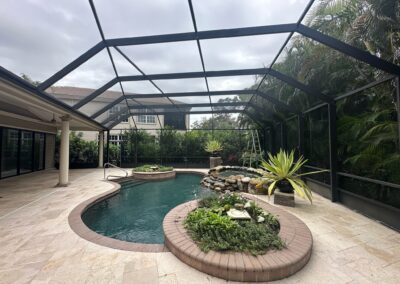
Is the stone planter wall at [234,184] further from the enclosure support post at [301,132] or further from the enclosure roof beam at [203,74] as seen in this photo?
the enclosure roof beam at [203,74]

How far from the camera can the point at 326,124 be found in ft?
20.5

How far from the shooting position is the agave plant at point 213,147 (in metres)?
13.8

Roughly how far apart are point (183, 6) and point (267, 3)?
1.72 m

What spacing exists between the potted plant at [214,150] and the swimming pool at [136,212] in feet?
16.3

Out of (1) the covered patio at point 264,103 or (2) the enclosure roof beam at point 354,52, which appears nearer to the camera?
(1) the covered patio at point 264,103

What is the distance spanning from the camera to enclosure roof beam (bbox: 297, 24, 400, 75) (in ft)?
11.8

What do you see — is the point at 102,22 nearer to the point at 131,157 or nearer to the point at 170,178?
the point at 170,178

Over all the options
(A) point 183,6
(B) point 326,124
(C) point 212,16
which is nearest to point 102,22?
(A) point 183,6

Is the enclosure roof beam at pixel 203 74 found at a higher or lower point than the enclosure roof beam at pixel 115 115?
higher

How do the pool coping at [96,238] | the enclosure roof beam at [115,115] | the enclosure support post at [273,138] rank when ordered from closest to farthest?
the pool coping at [96,238] → the enclosure support post at [273,138] → the enclosure roof beam at [115,115]

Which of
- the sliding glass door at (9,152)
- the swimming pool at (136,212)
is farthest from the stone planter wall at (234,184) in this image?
the sliding glass door at (9,152)

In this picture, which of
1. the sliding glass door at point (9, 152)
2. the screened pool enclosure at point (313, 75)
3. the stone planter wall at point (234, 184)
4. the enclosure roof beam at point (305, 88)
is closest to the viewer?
the screened pool enclosure at point (313, 75)

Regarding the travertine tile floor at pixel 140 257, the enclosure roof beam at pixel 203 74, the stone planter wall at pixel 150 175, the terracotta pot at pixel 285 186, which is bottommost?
the travertine tile floor at pixel 140 257

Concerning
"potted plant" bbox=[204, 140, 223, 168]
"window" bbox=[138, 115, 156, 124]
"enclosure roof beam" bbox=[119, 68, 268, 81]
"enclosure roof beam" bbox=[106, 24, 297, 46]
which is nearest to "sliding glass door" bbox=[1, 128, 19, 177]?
Result: "enclosure roof beam" bbox=[119, 68, 268, 81]
